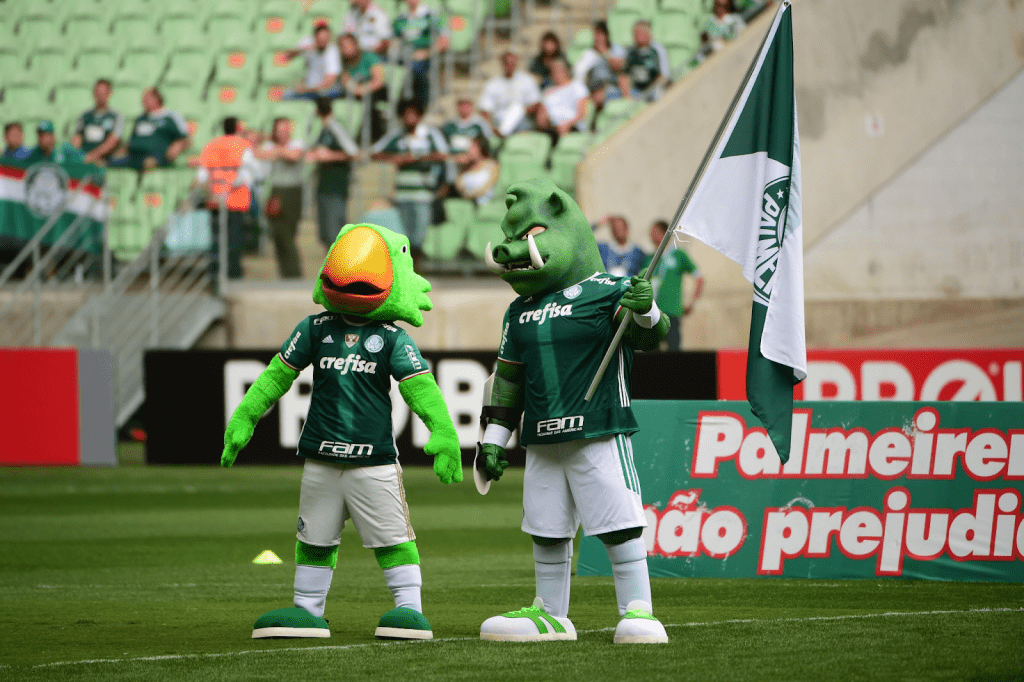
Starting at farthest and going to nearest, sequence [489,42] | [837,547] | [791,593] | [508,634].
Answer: [489,42]
[837,547]
[791,593]
[508,634]

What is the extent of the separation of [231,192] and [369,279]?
9.78 metres

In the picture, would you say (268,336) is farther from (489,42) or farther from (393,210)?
(489,42)

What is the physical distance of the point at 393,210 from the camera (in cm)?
1494

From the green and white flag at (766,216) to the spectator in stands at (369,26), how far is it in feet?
40.3

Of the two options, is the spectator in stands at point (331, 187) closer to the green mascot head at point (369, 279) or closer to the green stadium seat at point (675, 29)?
the green stadium seat at point (675, 29)

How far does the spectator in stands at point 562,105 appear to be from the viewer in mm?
16359

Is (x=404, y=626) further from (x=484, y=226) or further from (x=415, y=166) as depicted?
(x=415, y=166)

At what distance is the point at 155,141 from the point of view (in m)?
16.3

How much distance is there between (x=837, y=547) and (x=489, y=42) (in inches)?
511

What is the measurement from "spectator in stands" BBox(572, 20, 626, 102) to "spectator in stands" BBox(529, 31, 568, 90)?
0.98 feet

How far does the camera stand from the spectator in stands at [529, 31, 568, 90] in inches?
672

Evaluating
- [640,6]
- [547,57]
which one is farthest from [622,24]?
[547,57]

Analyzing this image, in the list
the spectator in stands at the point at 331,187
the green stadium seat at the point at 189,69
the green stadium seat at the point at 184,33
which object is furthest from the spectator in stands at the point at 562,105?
the green stadium seat at the point at 184,33

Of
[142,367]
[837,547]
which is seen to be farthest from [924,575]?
[142,367]
